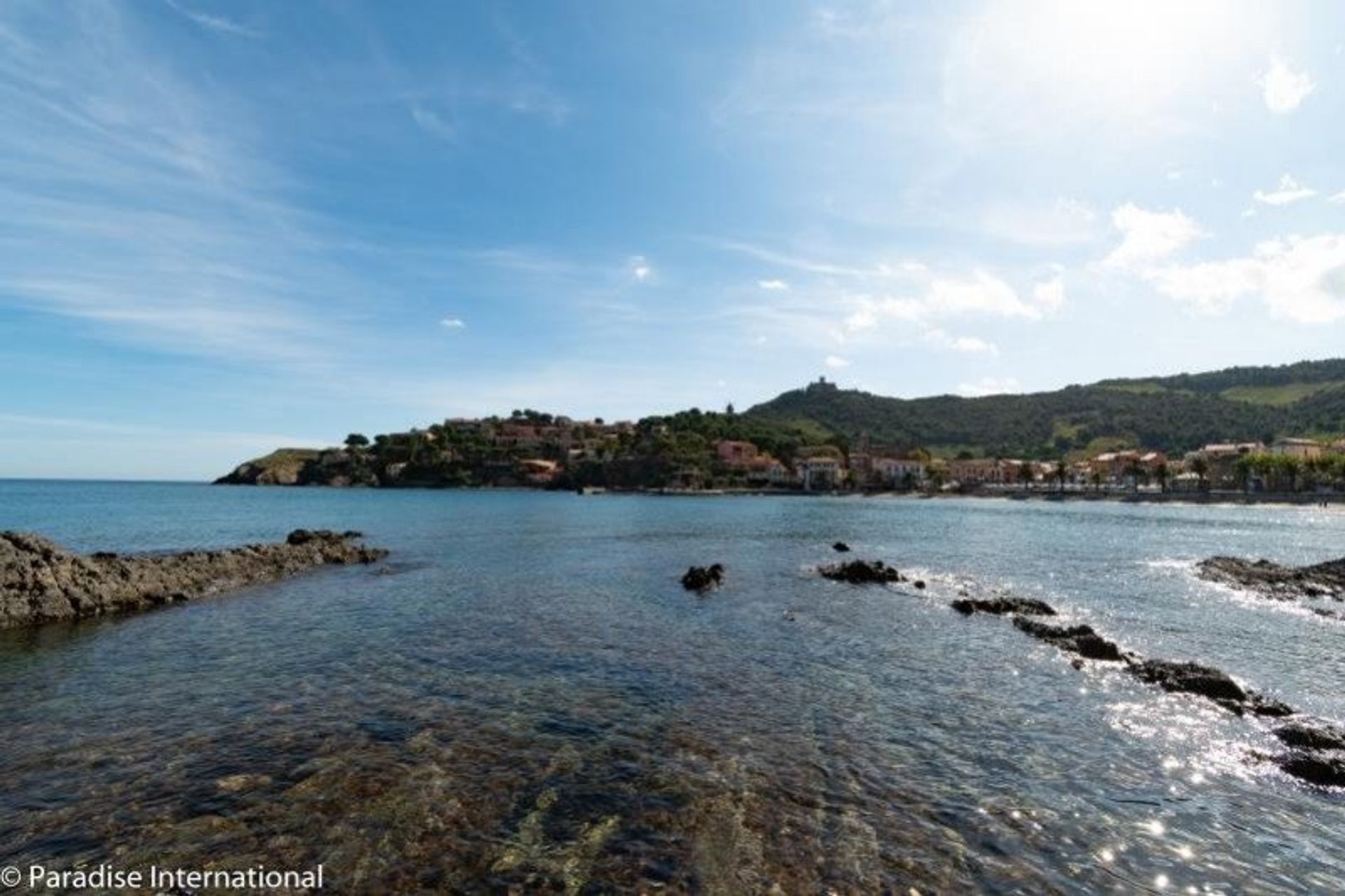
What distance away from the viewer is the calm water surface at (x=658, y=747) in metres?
9.98

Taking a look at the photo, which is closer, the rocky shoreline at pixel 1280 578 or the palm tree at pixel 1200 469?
the rocky shoreline at pixel 1280 578

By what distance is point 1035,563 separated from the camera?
52.3 m

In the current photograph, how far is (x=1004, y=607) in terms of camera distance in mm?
31234

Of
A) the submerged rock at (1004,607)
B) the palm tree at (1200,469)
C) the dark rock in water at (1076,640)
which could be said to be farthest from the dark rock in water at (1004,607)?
the palm tree at (1200,469)

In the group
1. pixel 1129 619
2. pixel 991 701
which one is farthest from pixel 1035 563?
pixel 991 701

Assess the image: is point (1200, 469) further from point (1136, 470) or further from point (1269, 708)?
point (1269, 708)

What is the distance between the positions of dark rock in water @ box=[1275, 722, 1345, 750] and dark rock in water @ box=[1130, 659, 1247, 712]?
194 centimetres

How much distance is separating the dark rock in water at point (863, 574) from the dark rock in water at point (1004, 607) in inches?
309

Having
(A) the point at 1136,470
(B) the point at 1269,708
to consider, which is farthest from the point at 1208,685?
(A) the point at 1136,470

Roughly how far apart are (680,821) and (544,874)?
8.15ft

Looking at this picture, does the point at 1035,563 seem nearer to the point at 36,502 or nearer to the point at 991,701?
the point at 991,701

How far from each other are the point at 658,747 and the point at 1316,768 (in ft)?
41.3

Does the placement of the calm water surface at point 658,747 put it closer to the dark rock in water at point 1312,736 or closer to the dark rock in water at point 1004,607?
the dark rock in water at point 1312,736

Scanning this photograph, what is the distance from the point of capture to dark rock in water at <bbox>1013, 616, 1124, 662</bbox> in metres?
22.6
